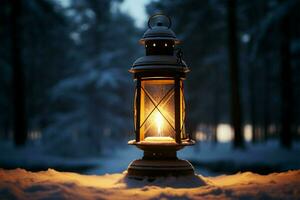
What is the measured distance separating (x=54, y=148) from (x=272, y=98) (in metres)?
27.3

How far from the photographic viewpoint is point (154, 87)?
25.6 ft

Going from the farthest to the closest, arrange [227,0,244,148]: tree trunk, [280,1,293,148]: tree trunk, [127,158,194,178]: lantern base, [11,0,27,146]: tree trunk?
1. [11,0,27,146]: tree trunk
2. [280,1,293,148]: tree trunk
3. [227,0,244,148]: tree trunk
4. [127,158,194,178]: lantern base

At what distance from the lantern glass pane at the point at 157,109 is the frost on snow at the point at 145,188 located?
2.90 ft

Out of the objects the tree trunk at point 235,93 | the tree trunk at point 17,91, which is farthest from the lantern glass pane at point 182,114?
the tree trunk at point 17,91

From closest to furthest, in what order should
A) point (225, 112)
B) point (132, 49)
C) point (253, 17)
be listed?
point (253, 17) < point (132, 49) < point (225, 112)

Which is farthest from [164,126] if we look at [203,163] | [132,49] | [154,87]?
[132,49]

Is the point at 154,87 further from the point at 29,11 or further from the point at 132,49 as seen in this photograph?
the point at 132,49

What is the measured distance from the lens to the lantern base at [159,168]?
7.32m

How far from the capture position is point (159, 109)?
301 inches

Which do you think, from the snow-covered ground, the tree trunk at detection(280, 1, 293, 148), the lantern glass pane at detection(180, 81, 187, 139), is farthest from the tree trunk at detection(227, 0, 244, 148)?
the lantern glass pane at detection(180, 81, 187, 139)

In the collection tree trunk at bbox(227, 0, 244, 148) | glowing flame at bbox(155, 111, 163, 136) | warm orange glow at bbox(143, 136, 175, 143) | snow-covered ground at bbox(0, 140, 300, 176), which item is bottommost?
snow-covered ground at bbox(0, 140, 300, 176)

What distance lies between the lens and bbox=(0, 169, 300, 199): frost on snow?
5.76 metres

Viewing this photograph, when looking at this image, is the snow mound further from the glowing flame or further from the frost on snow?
the glowing flame

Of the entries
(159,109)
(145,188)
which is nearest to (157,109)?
(159,109)
